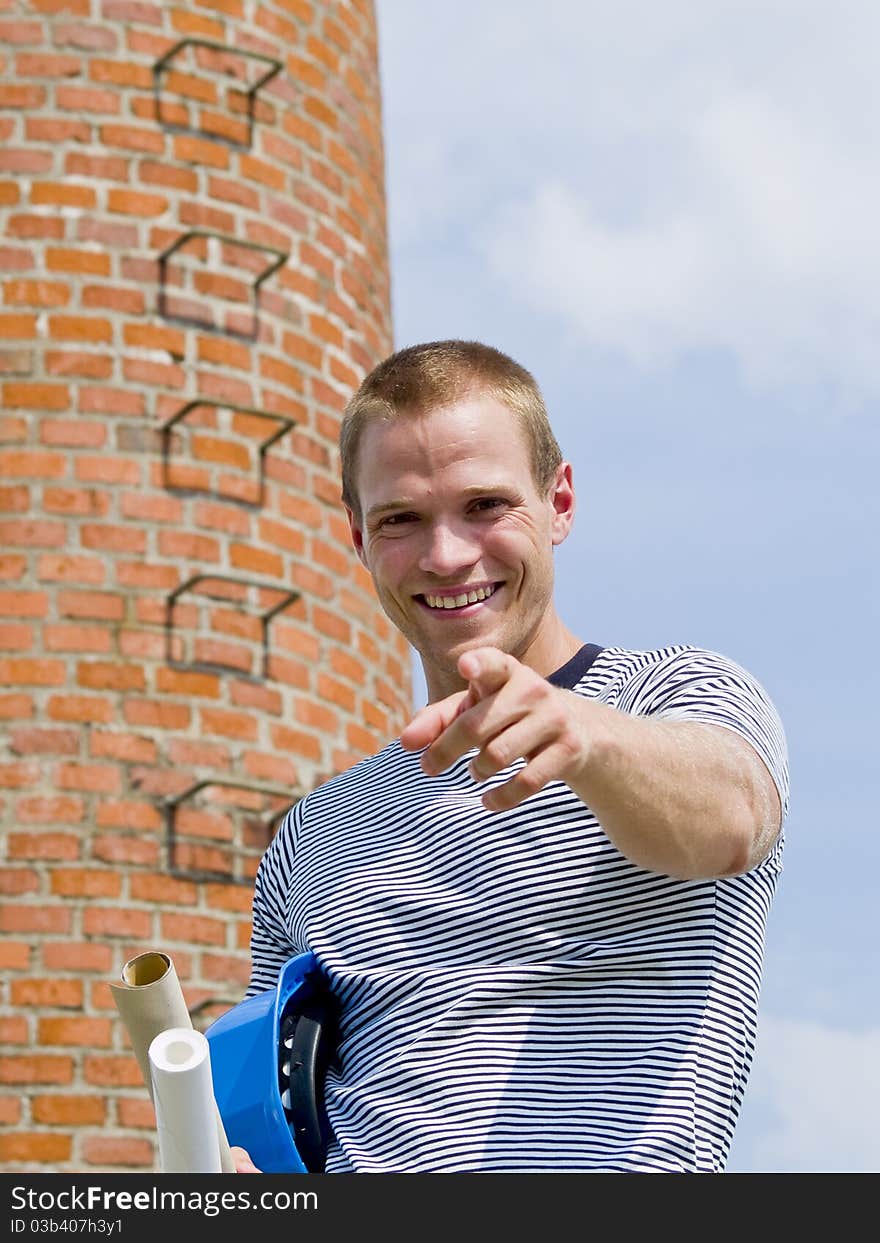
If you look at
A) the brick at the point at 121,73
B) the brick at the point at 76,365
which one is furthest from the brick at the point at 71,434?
the brick at the point at 121,73

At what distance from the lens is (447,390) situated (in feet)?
8.46

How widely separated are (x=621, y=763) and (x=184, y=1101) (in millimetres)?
554

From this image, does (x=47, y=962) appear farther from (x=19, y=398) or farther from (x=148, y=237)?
(x=148, y=237)

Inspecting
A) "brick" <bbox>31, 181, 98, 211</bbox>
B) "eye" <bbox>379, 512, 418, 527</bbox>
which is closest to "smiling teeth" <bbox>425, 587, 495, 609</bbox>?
"eye" <bbox>379, 512, 418, 527</bbox>

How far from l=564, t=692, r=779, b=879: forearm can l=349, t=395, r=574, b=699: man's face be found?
0.45 meters

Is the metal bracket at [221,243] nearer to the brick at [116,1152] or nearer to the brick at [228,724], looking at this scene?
the brick at [228,724]

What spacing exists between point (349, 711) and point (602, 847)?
10.7ft

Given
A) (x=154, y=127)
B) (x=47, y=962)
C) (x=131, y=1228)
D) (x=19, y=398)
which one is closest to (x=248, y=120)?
(x=154, y=127)

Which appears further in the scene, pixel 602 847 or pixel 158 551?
pixel 158 551

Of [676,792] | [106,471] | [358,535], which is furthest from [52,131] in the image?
[676,792]

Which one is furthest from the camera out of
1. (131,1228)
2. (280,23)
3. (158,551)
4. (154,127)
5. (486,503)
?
(280,23)

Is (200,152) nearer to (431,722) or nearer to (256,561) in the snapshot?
(256,561)

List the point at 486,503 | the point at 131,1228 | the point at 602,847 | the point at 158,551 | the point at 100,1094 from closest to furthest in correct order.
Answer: the point at 131,1228
the point at 602,847
the point at 486,503
the point at 100,1094
the point at 158,551

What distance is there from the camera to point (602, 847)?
7.55ft
